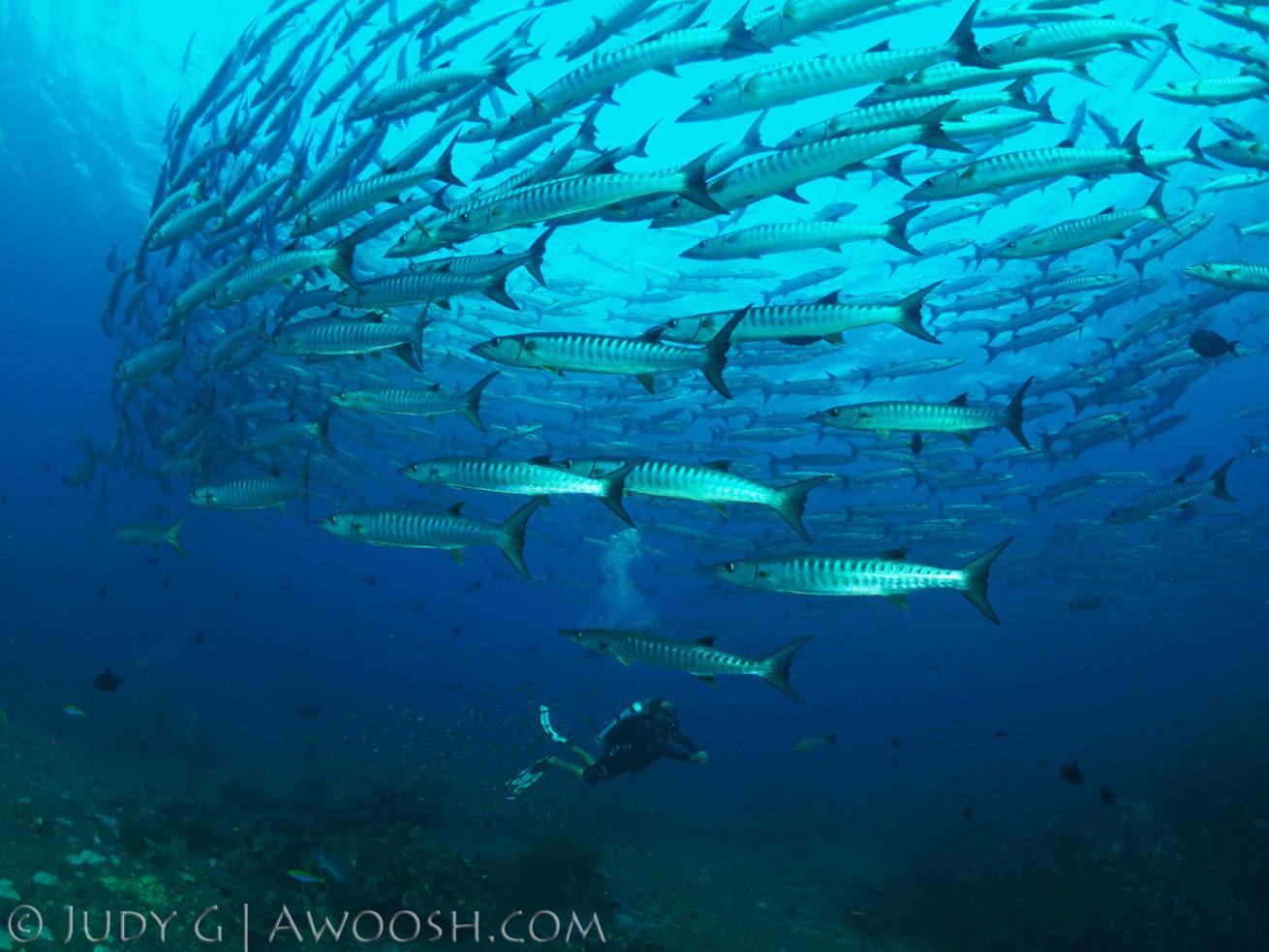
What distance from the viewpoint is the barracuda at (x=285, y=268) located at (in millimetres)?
6160

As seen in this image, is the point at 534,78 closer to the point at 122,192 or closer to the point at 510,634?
the point at 122,192

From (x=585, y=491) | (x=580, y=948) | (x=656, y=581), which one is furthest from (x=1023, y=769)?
(x=585, y=491)

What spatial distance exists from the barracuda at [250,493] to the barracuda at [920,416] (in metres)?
5.49

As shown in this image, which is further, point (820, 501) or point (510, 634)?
point (510, 634)

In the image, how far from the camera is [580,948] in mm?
8672

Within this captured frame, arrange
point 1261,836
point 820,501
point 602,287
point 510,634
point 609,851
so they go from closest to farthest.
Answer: point 1261,836 → point 609,851 → point 602,287 → point 820,501 → point 510,634

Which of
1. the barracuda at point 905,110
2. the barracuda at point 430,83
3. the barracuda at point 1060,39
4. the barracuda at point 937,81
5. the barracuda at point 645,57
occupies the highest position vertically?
the barracuda at point 430,83

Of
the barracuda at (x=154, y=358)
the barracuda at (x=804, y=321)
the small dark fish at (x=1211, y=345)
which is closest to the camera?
the barracuda at (x=804, y=321)

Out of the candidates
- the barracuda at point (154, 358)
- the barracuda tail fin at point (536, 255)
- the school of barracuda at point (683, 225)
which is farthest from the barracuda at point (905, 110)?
the barracuda at point (154, 358)

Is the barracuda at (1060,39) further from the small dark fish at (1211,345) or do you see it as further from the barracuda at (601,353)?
the small dark fish at (1211,345)

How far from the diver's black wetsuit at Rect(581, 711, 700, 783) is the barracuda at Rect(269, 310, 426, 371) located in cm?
558

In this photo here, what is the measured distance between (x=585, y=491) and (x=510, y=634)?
128m

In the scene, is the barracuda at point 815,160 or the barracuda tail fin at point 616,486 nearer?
the barracuda tail fin at point 616,486

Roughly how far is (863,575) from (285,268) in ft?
18.6
